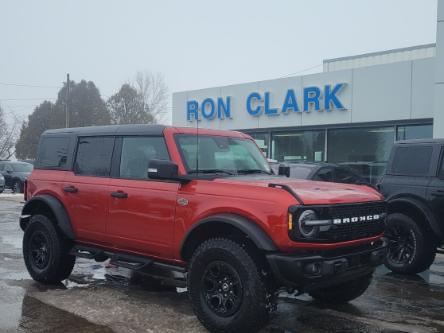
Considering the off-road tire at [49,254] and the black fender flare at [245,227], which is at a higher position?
the black fender flare at [245,227]

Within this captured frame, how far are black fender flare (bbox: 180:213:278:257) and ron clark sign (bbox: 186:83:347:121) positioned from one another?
10.0 meters

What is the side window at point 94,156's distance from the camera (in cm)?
617

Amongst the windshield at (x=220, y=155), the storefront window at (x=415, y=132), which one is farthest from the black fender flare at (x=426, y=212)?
the storefront window at (x=415, y=132)

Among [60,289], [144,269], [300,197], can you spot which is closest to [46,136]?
[60,289]

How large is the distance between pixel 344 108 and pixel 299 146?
8.29 ft

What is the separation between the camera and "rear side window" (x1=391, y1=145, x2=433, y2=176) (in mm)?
7477

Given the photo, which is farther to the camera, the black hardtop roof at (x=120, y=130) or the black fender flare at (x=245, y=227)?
the black hardtop roof at (x=120, y=130)

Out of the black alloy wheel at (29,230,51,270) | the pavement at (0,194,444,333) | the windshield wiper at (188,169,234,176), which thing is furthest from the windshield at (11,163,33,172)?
the windshield wiper at (188,169,234,176)

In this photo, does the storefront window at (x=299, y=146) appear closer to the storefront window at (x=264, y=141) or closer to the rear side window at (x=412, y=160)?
the storefront window at (x=264, y=141)

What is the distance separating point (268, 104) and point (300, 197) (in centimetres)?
1396

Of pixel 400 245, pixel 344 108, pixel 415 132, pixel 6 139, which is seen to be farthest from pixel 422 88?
pixel 6 139

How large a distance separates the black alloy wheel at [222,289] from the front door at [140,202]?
62cm

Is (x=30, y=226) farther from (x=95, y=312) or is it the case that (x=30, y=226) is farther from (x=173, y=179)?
(x=173, y=179)

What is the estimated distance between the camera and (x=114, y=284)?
22.0 feet
